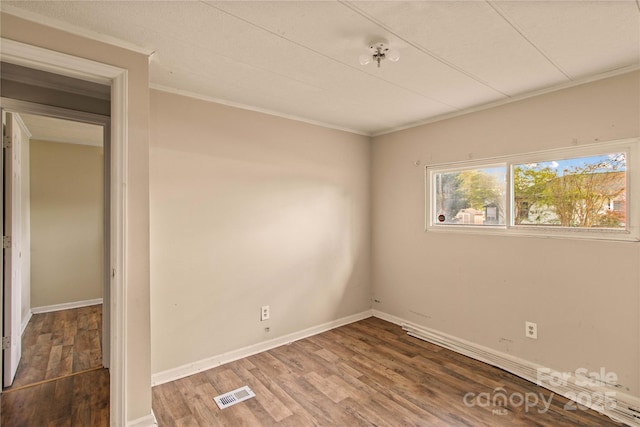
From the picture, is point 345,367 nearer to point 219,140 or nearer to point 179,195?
point 179,195

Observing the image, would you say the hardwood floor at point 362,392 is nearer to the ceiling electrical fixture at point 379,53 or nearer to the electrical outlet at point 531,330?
the electrical outlet at point 531,330

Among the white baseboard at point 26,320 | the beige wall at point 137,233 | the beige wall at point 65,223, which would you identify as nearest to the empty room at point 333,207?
the beige wall at point 137,233

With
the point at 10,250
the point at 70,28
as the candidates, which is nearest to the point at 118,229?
the point at 70,28

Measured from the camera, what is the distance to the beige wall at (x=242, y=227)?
8.38ft

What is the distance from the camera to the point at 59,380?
99.6 inches

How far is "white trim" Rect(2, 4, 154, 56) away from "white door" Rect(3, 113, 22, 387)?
4.33 feet

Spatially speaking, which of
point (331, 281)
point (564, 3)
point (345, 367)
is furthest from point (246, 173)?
point (564, 3)

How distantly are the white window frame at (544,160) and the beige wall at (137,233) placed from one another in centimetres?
281

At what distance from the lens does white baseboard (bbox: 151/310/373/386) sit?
2.54 metres

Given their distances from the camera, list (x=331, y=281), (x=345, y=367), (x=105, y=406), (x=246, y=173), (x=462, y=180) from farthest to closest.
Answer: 1. (x=331, y=281)
2. (x=462, y=180)
3. (x=246, y=173)
4. (x=345, y=367)
5. (x=105, y=406)

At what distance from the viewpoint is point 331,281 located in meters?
3.70

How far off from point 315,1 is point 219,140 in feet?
5.46

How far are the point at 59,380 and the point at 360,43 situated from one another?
3504 millimetres

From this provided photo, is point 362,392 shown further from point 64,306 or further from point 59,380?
point 64,306
